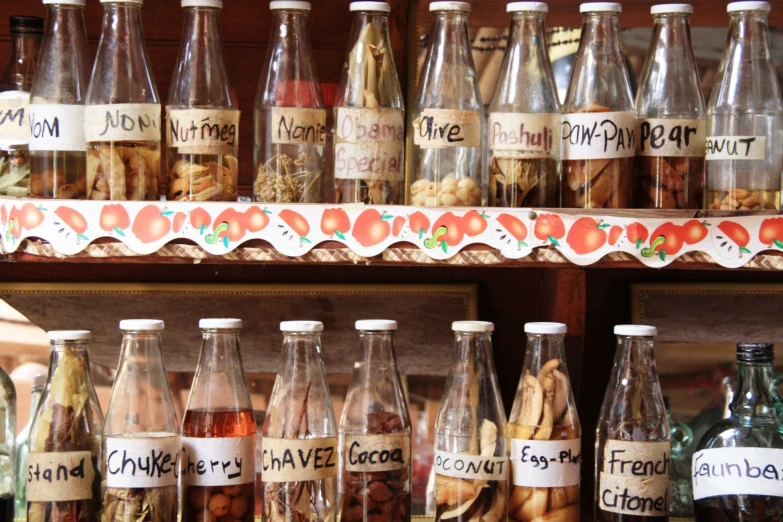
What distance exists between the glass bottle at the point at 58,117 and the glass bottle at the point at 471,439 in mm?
484

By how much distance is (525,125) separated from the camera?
42.8 inches

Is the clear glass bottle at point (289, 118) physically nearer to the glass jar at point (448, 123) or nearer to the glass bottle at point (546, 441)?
the glass jar at point (448, 123)

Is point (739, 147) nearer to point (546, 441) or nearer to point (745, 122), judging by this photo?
point (745, 122)

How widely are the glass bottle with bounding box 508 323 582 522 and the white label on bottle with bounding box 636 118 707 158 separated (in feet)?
0.77

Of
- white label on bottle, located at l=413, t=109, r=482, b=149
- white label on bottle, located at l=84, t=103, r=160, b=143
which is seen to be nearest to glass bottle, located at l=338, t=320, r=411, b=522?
white label on bottle, located at l=413, t=109, r=482, b=149

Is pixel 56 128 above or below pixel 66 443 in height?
above

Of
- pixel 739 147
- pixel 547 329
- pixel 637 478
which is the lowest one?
pixel 637 478

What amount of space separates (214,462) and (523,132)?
0.51 metres

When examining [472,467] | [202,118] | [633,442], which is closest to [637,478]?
[633,442]

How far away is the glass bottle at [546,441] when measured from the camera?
1.07m

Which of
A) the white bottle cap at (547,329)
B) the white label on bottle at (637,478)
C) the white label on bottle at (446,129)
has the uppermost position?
the white label on bottle at (446,129)

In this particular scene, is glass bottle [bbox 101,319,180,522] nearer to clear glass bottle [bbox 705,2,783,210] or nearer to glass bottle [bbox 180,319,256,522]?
glass bottle [bbox 180,319,256,522]

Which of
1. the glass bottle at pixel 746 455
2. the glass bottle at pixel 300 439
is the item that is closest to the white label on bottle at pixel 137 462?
the glass bottle at pixel 300 439

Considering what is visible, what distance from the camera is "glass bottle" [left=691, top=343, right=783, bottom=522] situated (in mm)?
1050
